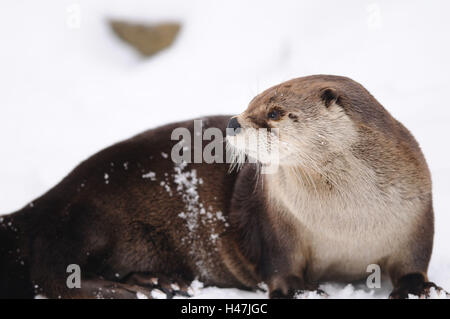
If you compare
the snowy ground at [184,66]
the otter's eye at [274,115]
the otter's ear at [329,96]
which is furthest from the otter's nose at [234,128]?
the snowy ground at [184,66]

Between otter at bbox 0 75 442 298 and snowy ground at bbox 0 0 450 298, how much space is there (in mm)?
1518

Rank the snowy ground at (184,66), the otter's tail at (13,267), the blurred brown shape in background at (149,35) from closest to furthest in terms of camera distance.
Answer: the otter's tail at (13,267) → the snowy ground at (184,66) → the blurred brown shape in background at (149,35)

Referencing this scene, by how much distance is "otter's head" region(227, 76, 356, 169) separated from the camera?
104 inches

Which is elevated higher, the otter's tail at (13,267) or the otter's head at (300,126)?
the otter's head at (300,126)

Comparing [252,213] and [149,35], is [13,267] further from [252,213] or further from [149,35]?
[149,35]

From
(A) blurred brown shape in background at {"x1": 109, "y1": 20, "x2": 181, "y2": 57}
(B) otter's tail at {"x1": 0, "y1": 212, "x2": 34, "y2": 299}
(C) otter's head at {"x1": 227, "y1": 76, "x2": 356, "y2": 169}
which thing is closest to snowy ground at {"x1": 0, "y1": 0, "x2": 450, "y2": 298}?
(A) blurred brown shape in background at {"x1": 109, "y1": 20, "x2": 181, "y2": 57}

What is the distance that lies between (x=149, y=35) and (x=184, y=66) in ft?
2.58

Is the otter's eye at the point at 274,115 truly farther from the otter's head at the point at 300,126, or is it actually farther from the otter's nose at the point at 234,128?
the otter's nose at the point at 234,128

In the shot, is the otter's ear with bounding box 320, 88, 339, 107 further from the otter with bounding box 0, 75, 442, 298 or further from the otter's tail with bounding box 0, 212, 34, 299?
the otter's tail with bounding box 0, 212, 34, 299

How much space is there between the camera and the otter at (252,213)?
266 centimetres

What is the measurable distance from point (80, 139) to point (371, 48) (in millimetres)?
3335

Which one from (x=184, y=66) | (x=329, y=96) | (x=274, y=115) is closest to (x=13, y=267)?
(x=274, y=115)
